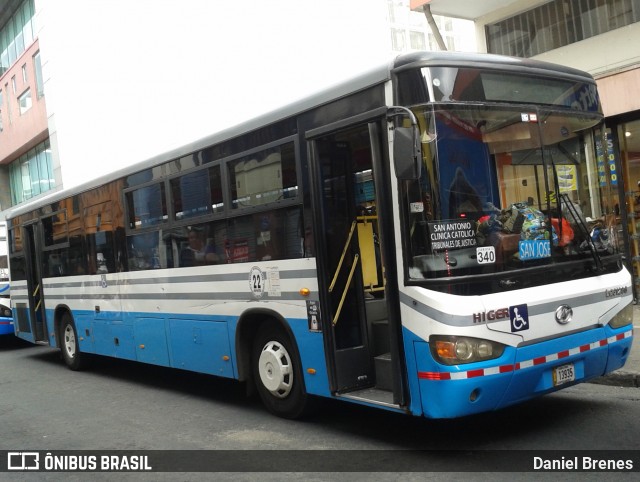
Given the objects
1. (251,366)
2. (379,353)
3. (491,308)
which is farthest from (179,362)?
(491,308)

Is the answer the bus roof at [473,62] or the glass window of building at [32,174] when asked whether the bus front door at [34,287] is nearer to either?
the bus roof at [473,62]

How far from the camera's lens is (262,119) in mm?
6832

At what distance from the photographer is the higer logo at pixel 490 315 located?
496 centimetres

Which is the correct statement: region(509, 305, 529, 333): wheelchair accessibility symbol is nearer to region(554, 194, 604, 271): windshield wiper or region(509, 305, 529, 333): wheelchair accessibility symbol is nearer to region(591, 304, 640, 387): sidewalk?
region(554, 194, 604, 271): windshield wiper

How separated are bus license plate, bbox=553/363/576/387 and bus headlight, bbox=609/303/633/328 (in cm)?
60

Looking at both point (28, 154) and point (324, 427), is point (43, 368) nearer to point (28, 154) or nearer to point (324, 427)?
point (324, 427)

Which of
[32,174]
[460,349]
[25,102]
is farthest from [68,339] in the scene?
[32,174]

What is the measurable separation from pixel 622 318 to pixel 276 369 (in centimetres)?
313

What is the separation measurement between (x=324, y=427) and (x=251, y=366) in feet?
3.64

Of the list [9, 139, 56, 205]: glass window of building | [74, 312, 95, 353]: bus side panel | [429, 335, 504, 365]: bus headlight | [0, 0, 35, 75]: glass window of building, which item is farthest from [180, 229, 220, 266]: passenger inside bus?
[0, 0, 35, 75]: glass window of building

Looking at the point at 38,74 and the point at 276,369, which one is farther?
the point at 38,74

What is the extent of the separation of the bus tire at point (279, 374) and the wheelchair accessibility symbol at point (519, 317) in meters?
2.17

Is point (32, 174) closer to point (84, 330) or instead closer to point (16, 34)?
point (16, 34)

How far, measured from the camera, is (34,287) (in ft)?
42.4
